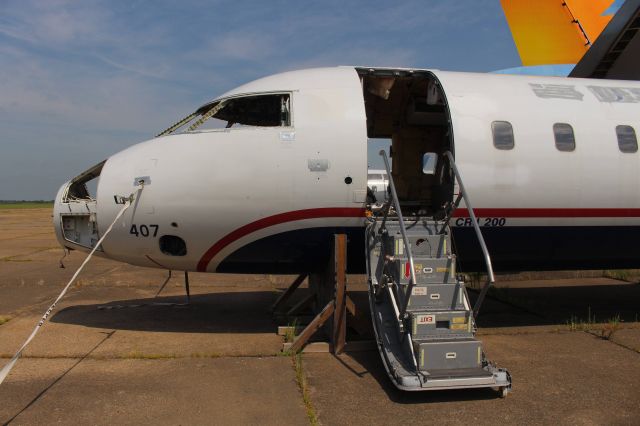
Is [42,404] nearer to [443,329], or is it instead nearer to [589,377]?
[443,329]

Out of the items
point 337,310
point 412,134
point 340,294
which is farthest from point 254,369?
point 412,134

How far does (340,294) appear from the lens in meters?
6.83

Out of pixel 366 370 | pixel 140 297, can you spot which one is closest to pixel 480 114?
pixel 366 370

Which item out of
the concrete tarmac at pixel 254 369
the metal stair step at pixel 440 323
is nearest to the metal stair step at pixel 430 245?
the metal stair step at pixel 440 323

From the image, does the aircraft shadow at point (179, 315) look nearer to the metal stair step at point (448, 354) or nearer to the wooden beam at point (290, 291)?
the wooden beam at point (290, 291)

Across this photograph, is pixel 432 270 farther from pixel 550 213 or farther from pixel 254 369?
pixel 254 369

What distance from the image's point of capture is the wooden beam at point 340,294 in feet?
22.0

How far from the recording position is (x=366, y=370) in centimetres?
632

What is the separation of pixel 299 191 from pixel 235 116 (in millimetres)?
1794

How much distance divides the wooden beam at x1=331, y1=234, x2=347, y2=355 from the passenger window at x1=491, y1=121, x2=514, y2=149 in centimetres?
257

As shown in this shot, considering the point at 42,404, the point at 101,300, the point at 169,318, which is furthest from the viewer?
the point at 101,300

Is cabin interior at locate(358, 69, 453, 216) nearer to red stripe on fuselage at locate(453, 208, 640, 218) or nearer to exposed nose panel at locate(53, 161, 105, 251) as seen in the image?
red stripe on fuselage at locate(453, 208, 640, 218)

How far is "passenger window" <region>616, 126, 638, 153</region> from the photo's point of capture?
7.41 meters

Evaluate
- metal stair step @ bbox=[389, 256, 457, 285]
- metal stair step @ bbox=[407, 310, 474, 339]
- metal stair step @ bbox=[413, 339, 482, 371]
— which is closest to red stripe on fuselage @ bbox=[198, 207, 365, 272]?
metal stair step @ bbox=[389, 256, 457, 285]
